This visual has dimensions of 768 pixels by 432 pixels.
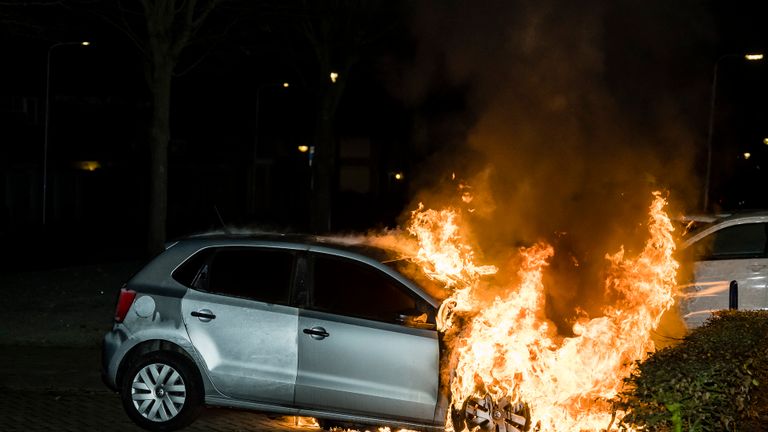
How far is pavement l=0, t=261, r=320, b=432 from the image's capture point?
841 centimetres

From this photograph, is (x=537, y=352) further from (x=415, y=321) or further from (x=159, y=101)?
(x=159, y=101)

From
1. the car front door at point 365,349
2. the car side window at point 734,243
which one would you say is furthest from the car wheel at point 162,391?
the car side window at point 734,243

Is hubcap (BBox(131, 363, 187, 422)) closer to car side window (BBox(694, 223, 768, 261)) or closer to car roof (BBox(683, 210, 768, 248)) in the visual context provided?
car roof (BBox(683, 210, 768, 248))

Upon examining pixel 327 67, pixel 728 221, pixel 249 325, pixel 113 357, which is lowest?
pixel 113 357

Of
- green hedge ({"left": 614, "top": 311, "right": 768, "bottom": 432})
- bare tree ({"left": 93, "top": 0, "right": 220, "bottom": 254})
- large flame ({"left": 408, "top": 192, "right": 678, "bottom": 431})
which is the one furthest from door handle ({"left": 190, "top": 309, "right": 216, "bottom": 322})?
bare tree ({"left": 93, "top": 0, "right": 220, "bottom": 254})

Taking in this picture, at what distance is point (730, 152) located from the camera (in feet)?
121

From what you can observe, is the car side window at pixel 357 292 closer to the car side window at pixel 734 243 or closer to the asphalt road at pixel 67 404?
the asphalt road at pixel 67 404

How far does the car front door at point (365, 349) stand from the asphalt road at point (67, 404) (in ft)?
2.91

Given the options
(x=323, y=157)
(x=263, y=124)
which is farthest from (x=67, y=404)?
(x=263, y=124)

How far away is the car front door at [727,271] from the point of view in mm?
11758

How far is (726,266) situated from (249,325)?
6.49 metres

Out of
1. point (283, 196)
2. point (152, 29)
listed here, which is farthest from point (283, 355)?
point (283, 196)

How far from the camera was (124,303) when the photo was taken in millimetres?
8164

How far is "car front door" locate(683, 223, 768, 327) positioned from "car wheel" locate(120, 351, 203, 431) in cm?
647
